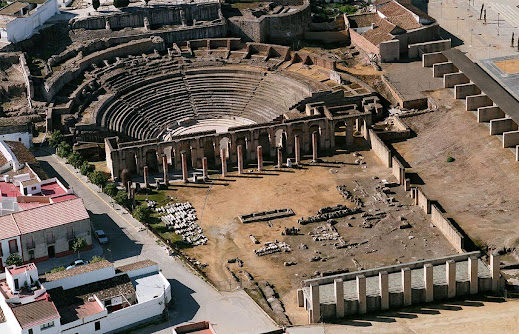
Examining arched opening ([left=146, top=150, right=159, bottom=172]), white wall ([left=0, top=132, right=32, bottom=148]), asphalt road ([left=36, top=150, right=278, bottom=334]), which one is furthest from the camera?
arched opening ([left=146, top=150, right=159, bottom=172])

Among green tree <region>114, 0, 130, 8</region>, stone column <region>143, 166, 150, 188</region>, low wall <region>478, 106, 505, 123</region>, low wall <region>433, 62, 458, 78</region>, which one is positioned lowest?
stone column <region>143, 166, 150, 188</region>

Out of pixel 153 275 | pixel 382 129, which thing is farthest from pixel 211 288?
pixel 382 129

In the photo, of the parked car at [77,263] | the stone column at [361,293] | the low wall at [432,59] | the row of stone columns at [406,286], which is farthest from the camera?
the low wall at [432,59]

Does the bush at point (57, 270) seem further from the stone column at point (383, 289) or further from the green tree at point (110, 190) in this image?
the stone column at point (383, 289)

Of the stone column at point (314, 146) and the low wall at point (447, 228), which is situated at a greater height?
the stone column at point (314, 146)

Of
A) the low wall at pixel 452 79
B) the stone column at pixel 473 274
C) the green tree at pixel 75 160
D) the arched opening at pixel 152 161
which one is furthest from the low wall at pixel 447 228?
the green tree at pixel 75 160

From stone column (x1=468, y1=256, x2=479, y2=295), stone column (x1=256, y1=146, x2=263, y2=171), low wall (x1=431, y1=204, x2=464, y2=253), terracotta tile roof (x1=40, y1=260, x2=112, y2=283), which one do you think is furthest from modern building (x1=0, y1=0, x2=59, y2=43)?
stone column (x1=468, y1=256, x2=479, y2=295)

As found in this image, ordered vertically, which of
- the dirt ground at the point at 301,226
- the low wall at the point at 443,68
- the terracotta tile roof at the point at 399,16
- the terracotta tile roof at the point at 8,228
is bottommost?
the dirt ground at the point at 301,226

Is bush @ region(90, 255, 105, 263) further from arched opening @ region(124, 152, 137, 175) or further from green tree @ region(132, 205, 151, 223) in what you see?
arched opening @ region(124, 152, 137, 175)
